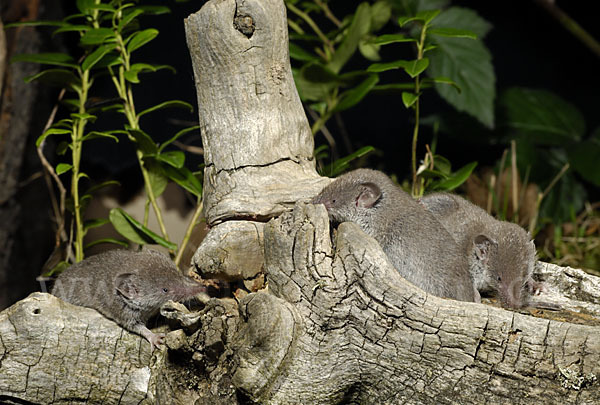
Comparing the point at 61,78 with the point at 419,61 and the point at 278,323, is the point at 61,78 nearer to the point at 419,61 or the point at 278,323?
the point at 419,61

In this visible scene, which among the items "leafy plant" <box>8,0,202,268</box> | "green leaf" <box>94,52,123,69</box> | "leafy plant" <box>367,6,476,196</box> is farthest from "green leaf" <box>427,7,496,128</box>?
"green leaf" <box>94,52,123,69</box>

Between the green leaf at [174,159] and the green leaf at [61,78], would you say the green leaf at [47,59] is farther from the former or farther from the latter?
the green leaf at [174,159]

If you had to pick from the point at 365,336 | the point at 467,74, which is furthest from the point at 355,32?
the point at 365,336

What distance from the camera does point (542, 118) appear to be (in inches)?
208

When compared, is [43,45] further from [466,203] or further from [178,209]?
[466,203]

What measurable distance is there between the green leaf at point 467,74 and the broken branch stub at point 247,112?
181cm

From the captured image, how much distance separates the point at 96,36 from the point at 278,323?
185 centimetres

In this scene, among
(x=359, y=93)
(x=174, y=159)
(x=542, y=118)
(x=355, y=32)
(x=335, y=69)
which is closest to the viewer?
(x=174, y=159)

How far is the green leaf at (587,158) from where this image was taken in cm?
479

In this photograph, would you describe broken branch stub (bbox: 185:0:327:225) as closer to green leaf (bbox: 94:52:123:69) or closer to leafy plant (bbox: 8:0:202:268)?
leafy plant (bbox: 8:0:202:268)

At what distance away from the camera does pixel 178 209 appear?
4766 mm

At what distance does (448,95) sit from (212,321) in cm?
275

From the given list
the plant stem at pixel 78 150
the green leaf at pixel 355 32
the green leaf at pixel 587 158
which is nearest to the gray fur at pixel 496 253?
the green leaf at pixel 355 32

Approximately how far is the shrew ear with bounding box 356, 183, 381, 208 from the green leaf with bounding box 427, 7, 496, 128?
1911 millimetres
